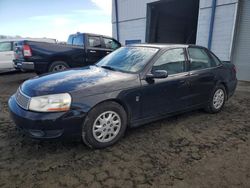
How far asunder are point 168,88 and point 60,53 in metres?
4.86

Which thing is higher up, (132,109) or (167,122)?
(132,109)

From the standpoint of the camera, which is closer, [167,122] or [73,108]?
[73,108]

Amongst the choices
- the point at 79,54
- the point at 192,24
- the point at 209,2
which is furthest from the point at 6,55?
the point at 192,24

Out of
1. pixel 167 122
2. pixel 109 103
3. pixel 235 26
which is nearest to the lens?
pixel 109 103

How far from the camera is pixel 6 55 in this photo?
367 inches

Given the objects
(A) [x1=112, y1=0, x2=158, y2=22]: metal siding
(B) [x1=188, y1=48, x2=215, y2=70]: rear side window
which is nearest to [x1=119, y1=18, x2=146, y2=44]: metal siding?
(A) [x1=112, y1=0, x2=158, y2=22]: metal siding

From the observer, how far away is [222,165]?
8.95 ft

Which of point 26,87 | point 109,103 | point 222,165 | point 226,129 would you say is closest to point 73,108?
point 109,103

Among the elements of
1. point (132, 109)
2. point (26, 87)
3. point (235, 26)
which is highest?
point (235, 26)

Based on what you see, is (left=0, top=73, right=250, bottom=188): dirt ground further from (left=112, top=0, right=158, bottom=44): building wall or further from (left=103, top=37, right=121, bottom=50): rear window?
(left=112, top=0, right=158, bottom=44): building wall

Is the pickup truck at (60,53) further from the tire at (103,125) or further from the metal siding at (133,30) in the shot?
the metal siding at (133,30)

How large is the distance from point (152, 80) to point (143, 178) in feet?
5.09

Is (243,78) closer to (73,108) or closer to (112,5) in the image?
(73,108)

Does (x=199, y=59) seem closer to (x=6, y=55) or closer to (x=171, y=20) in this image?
(x=6, y=55)
